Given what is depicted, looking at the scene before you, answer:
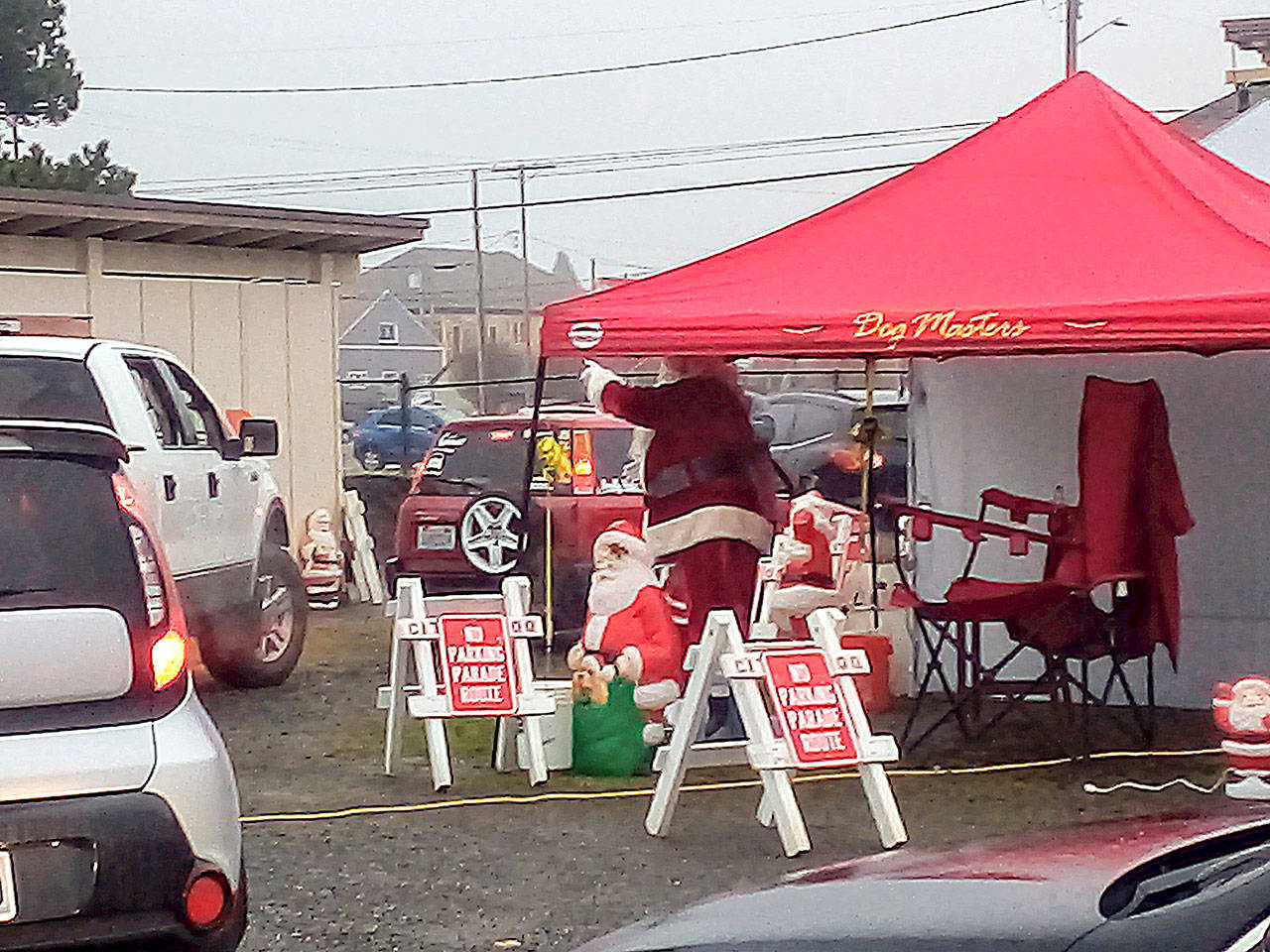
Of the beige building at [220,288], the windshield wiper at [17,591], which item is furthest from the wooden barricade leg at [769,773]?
the beige building at [220,288]

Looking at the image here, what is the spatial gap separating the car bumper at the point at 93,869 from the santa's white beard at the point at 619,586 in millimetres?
4139

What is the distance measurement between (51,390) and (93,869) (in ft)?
17.9

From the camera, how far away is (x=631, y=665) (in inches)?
309

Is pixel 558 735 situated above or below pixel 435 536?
below

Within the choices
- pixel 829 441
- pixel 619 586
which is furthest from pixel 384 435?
pixel 619 586

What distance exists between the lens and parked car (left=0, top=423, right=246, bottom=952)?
156 inches

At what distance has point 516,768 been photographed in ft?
27.0

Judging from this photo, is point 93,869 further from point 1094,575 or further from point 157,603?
point 1094,575

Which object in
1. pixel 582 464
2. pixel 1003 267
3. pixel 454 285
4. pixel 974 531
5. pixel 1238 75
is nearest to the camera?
pixel 1003 267

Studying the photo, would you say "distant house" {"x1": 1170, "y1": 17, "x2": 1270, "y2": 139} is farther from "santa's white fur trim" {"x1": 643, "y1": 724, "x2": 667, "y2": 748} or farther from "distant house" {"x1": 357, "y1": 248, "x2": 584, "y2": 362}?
"distant house" {"x1": 357, "y1": 248, "x2": 584, "y2": 362}

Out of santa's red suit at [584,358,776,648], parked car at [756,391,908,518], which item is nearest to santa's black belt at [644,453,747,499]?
santa's red suit at [584,358,776,648]

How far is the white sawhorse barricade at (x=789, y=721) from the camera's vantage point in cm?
660

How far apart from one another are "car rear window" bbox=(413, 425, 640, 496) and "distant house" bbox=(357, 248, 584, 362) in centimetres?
7432

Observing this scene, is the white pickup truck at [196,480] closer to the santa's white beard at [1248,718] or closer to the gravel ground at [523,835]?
the gravel ground at [523,835]
